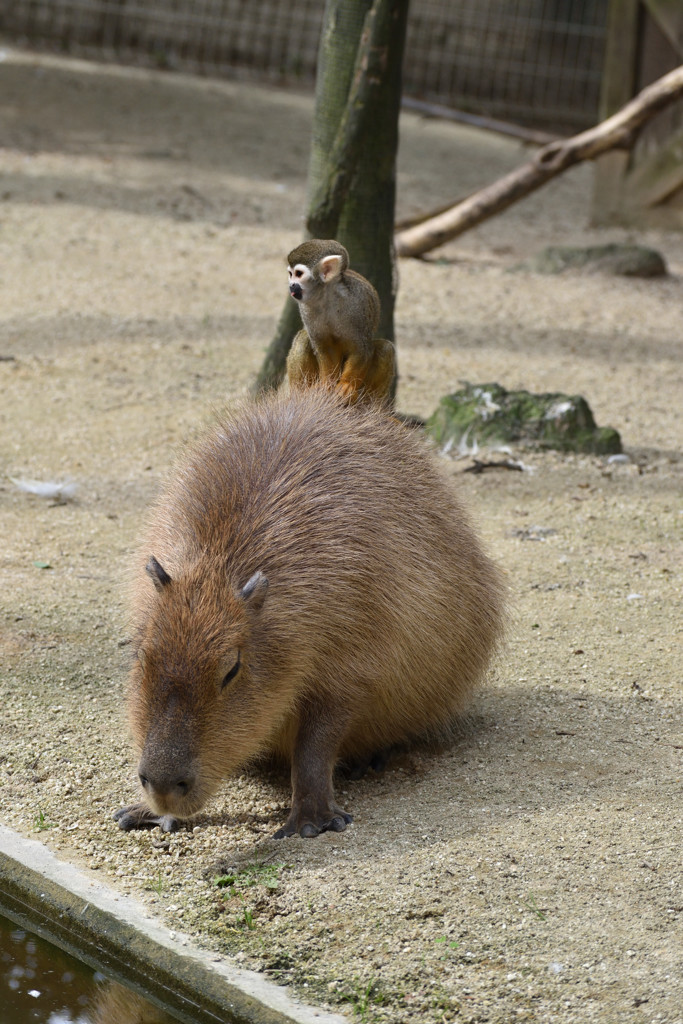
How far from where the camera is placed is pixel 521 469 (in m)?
6.27

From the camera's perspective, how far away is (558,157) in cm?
902

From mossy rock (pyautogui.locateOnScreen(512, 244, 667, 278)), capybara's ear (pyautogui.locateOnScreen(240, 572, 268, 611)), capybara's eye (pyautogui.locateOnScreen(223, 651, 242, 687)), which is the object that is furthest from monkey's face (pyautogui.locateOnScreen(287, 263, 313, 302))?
mossy rock (pyautogui.locateOnScreen(512, 244, 667, 278))

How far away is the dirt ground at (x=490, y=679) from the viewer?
9.42 feet

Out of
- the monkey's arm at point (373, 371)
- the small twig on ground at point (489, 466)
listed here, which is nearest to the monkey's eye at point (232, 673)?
the monkey's arm at point (373, 371)

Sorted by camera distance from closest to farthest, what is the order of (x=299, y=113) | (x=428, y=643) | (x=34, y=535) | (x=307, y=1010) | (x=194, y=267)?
1. (x=307, y=1010)
2. (x=428, y=643)
3. (x=34, y=535)
4. (x=194, y=267)
5. (x=299, y=113)

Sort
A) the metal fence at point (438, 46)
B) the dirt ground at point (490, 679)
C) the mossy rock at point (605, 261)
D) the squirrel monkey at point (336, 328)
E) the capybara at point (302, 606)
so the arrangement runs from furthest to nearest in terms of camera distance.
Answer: the metal fence at point (438, 46) < the mossy rock at point (605, 261) < the squirrel monkey at point (336, 328) < the capybara at point (302, 606) < the dirt ground at point (490, 679)

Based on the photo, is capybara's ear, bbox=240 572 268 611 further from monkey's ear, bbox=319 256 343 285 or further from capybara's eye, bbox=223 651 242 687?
monkey's ear, bbox=319 256 343 285

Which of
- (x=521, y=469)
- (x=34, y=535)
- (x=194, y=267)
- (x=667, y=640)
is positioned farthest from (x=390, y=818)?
(x=194, y=267)

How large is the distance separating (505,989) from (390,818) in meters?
0.74

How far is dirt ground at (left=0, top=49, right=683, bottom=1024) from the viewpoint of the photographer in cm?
287

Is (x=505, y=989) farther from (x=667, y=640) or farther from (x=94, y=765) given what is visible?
(x=667, y=640)

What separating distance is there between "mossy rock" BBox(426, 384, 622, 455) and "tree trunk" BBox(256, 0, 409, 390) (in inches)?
22.4

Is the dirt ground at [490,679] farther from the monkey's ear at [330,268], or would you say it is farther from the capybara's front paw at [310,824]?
the monkey's ear at [330,268]

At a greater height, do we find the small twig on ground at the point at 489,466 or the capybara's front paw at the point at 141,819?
the small twig on ground at the point at 489,466
